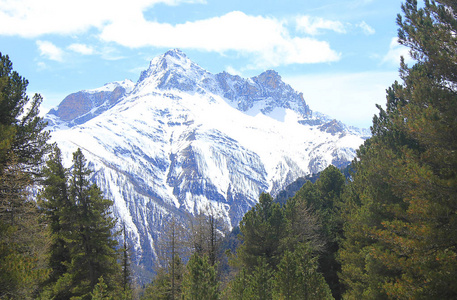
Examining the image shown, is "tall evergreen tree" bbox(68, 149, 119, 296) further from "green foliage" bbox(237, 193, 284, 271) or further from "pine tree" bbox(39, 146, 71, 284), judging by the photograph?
"green foliage" bbox(237, 193, 284, 271)

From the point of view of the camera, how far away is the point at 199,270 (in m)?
15.5

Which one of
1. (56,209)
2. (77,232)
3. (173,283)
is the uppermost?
(56,209)

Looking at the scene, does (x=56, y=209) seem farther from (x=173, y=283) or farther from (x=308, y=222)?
(x=308, y=222)

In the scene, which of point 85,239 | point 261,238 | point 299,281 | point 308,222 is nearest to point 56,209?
point 85,239

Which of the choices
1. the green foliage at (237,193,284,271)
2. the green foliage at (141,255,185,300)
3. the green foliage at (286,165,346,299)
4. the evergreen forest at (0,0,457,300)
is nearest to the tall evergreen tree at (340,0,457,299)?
the evergreen forest at (0,0,457,300)

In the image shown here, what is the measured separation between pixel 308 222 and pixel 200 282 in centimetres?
1522

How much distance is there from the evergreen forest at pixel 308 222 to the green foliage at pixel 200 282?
0.05 meters

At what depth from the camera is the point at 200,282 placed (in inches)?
602

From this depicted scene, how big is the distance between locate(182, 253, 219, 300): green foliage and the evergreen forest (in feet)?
0.16

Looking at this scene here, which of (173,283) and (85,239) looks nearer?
(85,239)

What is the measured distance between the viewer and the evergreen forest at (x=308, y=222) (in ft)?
33.3

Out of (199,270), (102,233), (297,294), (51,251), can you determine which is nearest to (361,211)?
(297,294)

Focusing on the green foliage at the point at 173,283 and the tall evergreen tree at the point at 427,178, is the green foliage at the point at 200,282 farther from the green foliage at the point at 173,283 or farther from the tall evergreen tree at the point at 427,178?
the green foliage at the point at 173,283

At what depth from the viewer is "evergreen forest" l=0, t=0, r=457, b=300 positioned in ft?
33.3
